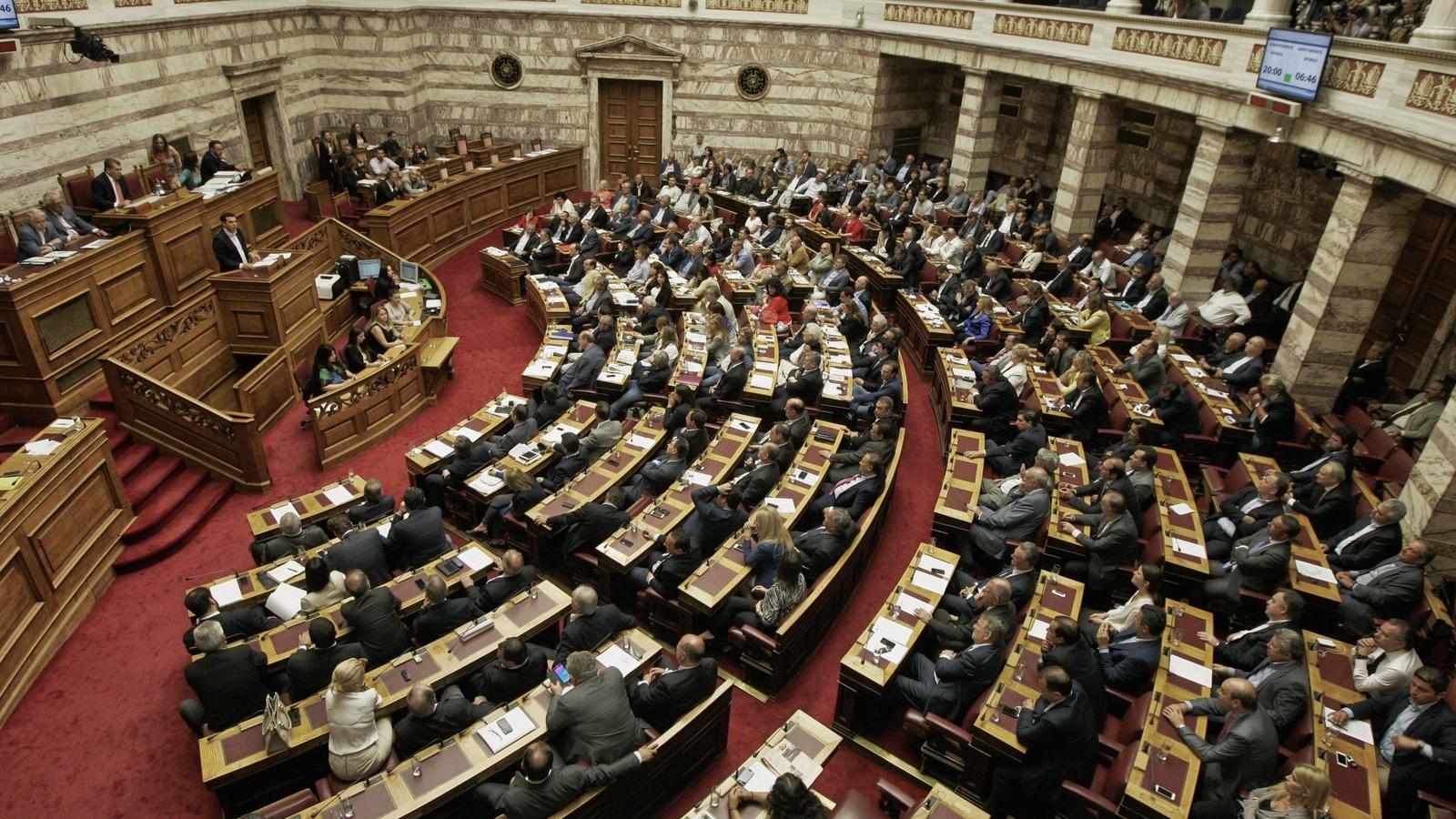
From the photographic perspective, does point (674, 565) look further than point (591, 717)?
Yes

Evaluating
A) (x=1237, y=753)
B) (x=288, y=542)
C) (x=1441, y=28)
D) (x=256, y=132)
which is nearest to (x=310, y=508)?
(x=288, y=542)

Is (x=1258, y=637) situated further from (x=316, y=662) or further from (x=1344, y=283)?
(x=316, y=662)

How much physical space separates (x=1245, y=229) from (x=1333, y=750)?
13.8 m

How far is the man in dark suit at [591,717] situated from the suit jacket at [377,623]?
6.21 feet

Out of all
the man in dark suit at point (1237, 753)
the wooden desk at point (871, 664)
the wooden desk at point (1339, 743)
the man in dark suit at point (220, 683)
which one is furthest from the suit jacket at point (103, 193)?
the wooden desk at point (1339, 743)

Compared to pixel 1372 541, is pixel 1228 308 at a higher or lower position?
higher

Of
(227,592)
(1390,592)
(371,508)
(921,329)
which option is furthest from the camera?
(921,329)

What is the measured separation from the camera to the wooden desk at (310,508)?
8766mm

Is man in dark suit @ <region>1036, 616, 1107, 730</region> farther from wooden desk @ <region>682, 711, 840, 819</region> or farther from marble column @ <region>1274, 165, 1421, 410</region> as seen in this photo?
marble column @ <region>1274, 165, 1421, 410</region>

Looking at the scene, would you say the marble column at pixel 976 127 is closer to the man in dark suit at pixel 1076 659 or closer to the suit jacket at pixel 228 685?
the man in dark suit at pixel 1076 659

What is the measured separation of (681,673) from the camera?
6.44 m

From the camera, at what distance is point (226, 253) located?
12469 mm

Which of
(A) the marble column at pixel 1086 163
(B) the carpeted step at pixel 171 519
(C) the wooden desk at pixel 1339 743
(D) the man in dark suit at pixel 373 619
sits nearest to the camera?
(C) the wooden desk at pixel 1339 743

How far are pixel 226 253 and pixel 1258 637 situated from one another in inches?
565
